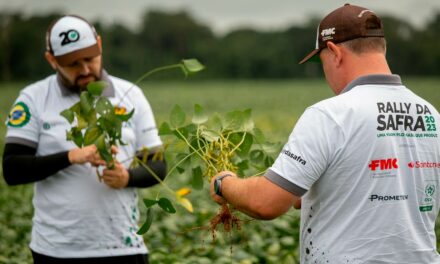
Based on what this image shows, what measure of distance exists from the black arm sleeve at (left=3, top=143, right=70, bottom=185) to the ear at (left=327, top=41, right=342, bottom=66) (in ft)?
4.38

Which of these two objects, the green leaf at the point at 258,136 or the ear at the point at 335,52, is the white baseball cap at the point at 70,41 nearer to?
the green leaf at the point at 258,136

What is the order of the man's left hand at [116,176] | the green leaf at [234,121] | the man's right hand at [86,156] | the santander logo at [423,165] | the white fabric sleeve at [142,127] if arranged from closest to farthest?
the santander logo at [423,165] → the green leaf at [234,121] → the man's right hand at [86,156] → the man's left hand at [116,176] → the white fabric sleeve at [142,127]

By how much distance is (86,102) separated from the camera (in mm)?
2562

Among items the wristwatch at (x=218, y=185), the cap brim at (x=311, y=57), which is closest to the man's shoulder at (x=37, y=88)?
the wristwatch at (x=218, y=185)

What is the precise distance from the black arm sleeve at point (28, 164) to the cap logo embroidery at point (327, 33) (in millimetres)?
1319

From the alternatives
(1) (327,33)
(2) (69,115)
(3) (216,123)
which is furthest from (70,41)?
(1) (327,33)

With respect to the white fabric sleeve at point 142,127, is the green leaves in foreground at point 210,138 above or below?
above

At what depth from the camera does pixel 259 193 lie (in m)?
1.95

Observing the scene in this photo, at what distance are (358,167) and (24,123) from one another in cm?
165

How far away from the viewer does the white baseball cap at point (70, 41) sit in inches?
116

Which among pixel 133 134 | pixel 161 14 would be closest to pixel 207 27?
pixel 161 14

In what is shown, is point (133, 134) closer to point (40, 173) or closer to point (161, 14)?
point (40, 173)

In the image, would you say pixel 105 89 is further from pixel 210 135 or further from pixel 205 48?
pixel 205 48

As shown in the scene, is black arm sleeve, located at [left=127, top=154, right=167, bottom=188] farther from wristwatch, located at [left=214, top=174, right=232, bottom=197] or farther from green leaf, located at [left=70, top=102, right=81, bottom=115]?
wristwatch, located at [left=214, top=174, right=232, bottom=197]
